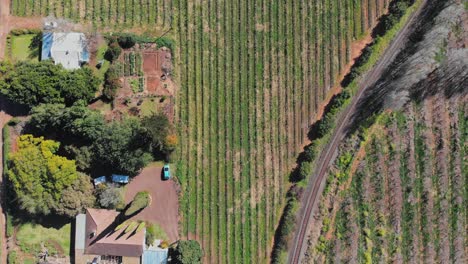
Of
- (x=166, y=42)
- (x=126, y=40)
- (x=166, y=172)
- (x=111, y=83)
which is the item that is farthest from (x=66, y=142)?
(x=166, y=42)

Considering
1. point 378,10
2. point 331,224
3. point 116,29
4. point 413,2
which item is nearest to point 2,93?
point 116,29

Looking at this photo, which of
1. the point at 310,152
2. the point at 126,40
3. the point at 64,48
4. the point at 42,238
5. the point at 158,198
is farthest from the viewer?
the point at 42,238

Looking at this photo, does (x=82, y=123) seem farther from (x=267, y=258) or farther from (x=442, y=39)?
(x=442, y=39)

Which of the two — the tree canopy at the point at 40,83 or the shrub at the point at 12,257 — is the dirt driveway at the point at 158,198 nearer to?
the tree canopy at the point at 40,83

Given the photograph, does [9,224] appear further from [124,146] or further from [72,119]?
[124,146]

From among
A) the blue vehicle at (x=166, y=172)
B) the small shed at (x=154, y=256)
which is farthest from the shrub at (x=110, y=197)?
the small shed at (x=154, y=256)
